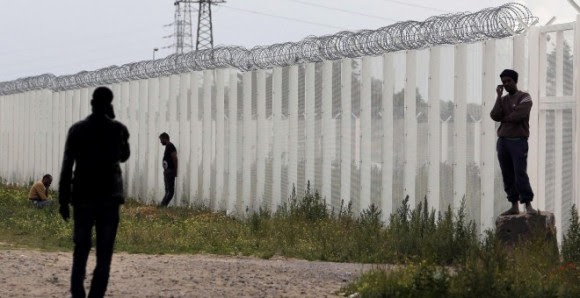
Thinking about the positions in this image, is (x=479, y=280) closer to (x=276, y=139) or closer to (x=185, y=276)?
(x=185, y=276)

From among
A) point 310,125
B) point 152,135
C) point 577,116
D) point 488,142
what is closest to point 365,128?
point 310,125

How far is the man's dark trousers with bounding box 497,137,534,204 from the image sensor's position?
1352 cm

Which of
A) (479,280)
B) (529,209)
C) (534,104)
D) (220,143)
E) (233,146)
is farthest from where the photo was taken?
(220,143)

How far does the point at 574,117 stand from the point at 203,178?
36.8 ft

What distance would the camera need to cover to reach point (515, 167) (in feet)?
44.5

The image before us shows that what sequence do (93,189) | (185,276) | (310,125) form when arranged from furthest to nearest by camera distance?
(310,125), (185,276), (93,189)

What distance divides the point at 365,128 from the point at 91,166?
32.9 ft

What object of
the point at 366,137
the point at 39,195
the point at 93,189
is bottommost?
the point at 93,189

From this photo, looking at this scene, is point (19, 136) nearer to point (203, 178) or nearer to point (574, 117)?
point (203, 178)

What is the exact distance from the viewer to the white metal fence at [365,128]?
49.9 ft

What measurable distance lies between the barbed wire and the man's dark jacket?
769 centimetres

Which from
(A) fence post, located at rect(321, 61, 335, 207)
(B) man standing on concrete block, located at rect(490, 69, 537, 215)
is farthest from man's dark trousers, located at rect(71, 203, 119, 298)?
(A) fence post, located at rect(321, 61, 335, 207)

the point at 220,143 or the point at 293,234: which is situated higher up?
the point at 220,143

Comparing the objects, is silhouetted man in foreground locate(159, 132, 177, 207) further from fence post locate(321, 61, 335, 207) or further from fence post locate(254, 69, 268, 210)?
fence post locate(321, 61, 335, 207)
